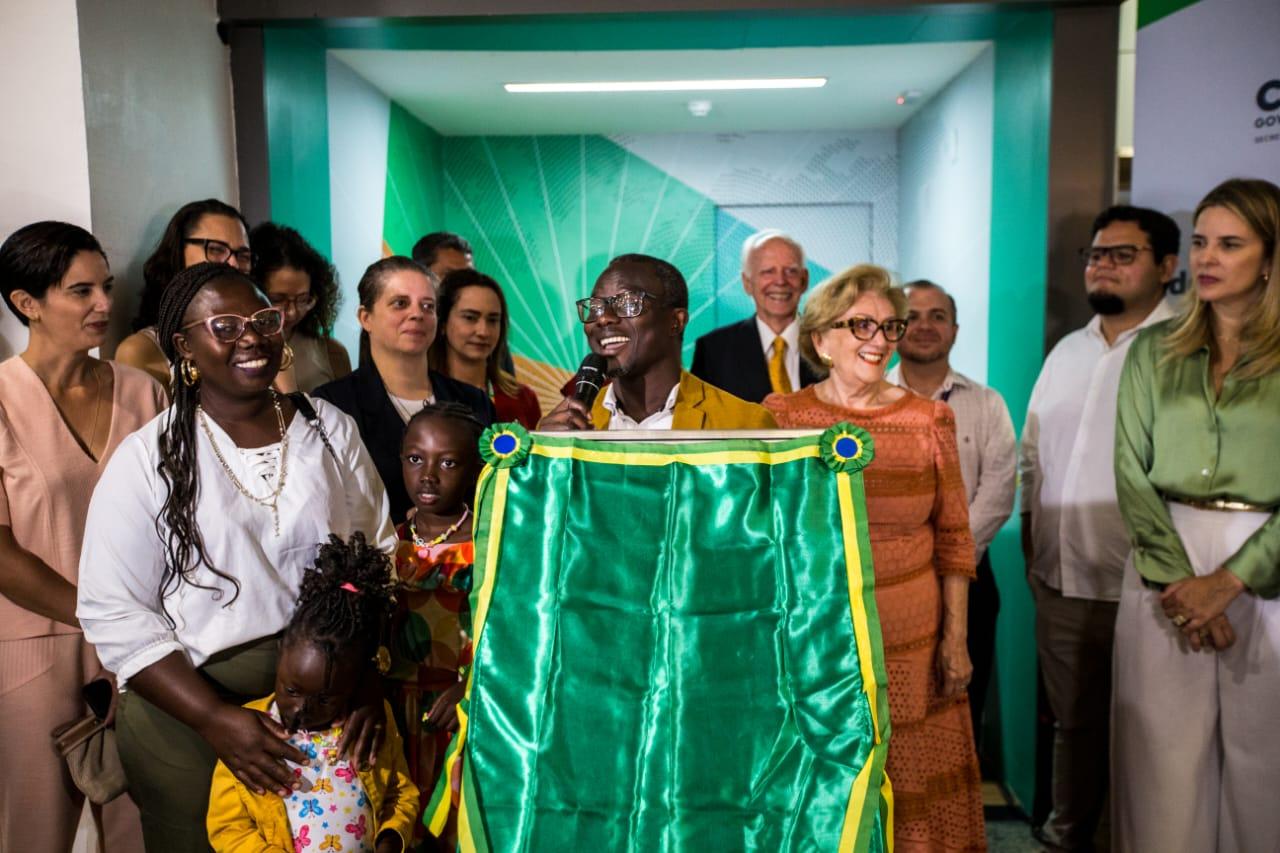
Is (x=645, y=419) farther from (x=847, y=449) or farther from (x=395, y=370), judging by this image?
(x=395, y=370)

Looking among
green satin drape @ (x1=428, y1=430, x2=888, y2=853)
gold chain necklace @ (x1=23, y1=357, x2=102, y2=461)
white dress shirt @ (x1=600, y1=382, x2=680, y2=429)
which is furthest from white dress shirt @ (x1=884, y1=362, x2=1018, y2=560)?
gold chain necklace @ (x1=23, y1=357, x2=102, y2=461)

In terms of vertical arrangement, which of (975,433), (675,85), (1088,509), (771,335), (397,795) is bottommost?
(397,795)

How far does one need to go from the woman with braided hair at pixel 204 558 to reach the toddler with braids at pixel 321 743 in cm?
4

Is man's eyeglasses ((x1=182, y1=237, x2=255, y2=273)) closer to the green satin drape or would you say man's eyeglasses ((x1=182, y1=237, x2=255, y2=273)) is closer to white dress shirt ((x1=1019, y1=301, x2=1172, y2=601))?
the green satin drape

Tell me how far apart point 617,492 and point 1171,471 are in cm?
177

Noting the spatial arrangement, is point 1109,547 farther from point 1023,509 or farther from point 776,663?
point 776,663

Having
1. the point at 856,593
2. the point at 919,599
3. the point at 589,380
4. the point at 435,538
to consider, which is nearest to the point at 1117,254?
the point at 919,599

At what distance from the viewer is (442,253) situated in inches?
172

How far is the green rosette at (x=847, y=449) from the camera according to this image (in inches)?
62.1

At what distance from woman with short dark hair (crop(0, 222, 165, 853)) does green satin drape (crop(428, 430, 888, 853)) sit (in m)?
1.32

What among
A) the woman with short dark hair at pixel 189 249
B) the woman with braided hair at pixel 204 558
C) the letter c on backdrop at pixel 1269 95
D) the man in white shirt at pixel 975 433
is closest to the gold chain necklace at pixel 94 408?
the woman with short dark hair at pixel 189 249

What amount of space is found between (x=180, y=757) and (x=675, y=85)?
15.3 feet

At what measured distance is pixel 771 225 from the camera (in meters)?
7.25

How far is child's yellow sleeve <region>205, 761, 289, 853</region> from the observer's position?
176 cm
